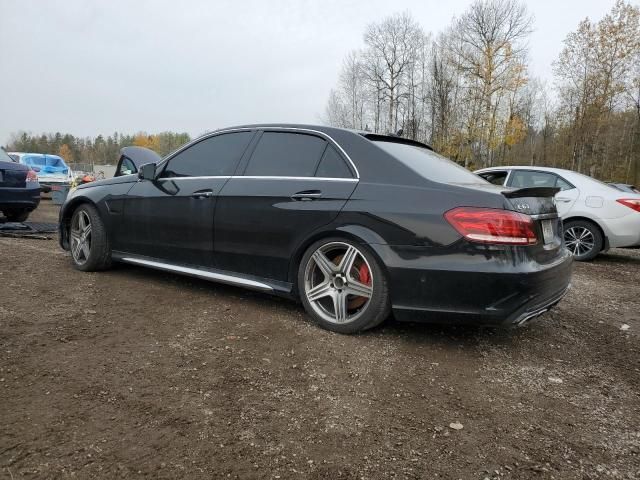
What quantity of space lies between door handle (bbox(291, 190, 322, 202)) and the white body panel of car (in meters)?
5.46

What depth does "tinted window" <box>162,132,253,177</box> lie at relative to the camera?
149 inches

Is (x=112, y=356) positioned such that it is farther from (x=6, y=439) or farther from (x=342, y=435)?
(x=342, y=435)

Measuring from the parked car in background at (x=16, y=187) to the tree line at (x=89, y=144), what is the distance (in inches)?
Answer: 3626

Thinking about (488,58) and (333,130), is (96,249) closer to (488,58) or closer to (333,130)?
(333,130)

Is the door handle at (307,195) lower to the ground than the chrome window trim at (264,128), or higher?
lower

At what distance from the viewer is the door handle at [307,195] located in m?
3.18

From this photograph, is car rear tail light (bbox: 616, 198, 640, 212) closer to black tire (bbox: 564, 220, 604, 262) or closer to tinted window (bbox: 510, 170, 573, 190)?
black tire (bbox: 564, 220, 604, 262)

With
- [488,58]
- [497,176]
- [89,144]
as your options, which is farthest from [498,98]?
[89,144]

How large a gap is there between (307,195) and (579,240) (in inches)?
226

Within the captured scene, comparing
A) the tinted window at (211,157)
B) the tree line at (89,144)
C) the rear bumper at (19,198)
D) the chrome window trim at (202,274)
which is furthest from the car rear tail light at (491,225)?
the tree line at (89,144)

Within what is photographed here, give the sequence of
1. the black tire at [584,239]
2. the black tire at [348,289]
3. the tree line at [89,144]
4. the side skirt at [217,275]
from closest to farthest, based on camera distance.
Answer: the black tire at [348,289]
the side skirt at [217,275]
the black tire at [584,239]
the tree line at [89,144]

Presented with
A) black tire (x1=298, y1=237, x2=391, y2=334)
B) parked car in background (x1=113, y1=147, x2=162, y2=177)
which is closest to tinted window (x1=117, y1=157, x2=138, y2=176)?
parked car in background (x1=113, y1=147, x2=162, y2=177)

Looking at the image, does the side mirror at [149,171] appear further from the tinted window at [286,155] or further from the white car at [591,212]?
the white car at [591,212]

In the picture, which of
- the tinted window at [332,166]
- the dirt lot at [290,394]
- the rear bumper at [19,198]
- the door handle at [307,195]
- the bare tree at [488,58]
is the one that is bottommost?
the dirt lot at [290,394]
